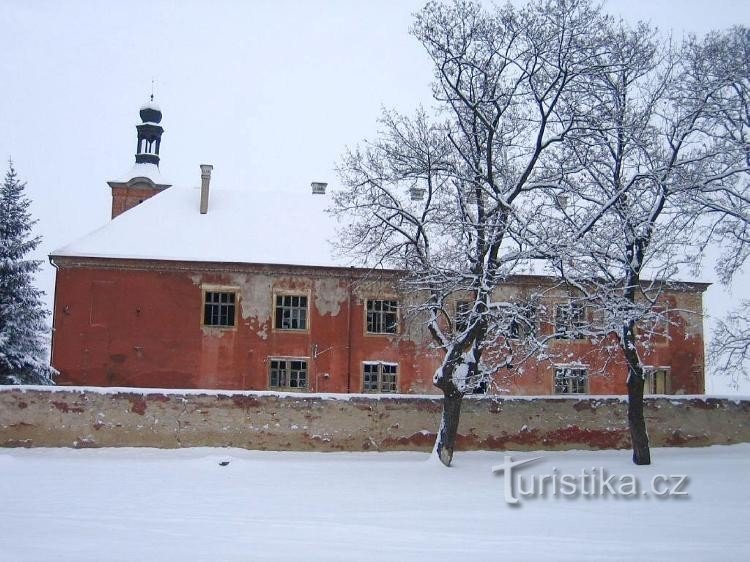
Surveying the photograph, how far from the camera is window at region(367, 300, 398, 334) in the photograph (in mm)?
26531

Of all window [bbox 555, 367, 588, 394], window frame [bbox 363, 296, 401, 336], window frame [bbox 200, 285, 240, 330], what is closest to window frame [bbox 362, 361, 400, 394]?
window frame [bbox 363, 296, 401, 336]

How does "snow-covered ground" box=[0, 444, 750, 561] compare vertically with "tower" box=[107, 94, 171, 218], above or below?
below

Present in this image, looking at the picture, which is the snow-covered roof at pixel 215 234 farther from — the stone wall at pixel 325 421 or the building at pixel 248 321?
the stone wall at pixel 325 421

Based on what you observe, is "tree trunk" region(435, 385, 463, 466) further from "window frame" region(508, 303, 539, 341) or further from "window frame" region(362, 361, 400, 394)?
"window frame" region(362, 361, 400, 394)

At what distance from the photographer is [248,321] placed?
84.9ft

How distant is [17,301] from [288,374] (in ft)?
32.1

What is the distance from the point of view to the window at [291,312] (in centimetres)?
2612

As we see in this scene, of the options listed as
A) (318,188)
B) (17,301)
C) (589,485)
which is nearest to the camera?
(589,485)

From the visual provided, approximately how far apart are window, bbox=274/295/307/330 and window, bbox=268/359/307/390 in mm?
1235

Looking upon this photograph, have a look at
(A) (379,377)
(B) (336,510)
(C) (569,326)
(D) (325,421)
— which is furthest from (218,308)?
(B) (336,510)

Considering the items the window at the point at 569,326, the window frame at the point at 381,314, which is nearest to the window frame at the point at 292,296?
the window frame at the point at 381,314

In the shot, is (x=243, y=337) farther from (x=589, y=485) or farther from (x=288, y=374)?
(x=589, y=485)

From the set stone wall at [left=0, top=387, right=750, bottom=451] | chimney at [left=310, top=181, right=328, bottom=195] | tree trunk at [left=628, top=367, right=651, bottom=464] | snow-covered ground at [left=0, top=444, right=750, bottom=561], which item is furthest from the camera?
chimney at [left=310, top=181, right=328, bottom=195]

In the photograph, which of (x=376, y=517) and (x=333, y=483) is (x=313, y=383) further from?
(x=376, y=517)
